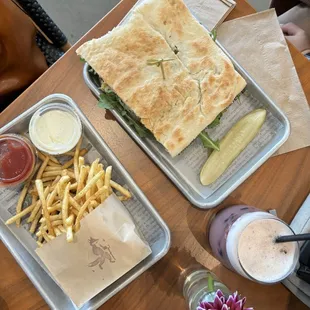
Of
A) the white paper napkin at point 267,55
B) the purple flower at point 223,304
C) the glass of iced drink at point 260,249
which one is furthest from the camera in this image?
the white paper napkin at point 267,55

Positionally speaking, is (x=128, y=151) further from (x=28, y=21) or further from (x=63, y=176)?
(x=28, y=21)

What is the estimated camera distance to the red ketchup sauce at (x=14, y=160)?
4.73 ft

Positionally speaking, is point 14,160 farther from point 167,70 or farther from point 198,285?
point 198,285

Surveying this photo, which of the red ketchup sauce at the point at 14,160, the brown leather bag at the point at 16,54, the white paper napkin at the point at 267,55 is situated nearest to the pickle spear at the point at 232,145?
the white paper napkin at the point at 267,55

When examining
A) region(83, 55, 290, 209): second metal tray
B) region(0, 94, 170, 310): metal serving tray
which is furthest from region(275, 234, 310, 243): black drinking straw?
region(0, 94, 170, 310): metal serving tray

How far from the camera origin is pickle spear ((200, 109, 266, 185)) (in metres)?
1.56

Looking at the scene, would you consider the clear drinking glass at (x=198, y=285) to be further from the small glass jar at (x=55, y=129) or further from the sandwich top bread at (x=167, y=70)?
the small glass jar at (x=55, y=129)

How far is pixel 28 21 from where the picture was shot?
1578 millimetres

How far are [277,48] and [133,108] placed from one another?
0.63 meters

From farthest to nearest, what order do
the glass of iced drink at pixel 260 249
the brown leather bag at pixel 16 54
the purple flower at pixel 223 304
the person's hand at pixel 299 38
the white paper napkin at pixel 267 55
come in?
the person's hand at pixel 299 38
the white paper napkin at pixel 267 55
the brown leather bag at pixel 16 54
the glass of iced drink at pixel 260 249
the purple flower at pixel 223 304

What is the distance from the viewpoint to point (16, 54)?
1.58 m

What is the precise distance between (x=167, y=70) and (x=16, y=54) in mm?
552

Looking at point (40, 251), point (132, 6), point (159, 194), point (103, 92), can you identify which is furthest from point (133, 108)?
point (40, 251)

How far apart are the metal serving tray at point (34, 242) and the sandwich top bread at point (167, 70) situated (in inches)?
6.8
